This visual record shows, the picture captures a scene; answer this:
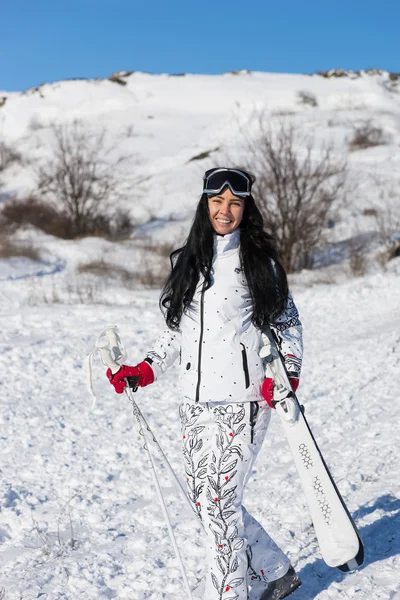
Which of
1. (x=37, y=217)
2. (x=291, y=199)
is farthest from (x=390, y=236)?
(x=37, y=217)

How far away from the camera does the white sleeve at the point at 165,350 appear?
9.18 feet

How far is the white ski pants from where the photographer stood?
2.43 meters

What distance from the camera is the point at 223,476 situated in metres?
2.43

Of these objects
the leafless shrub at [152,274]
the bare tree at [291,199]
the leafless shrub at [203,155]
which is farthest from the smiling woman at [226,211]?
the leafless shrub at [203,155]

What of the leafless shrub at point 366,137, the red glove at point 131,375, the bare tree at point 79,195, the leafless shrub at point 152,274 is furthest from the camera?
the leafless shrub at point 366,137

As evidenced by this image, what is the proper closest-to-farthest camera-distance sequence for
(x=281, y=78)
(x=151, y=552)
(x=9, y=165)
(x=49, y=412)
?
(x=151, y=552)
(x=49, y=412)
(x=9, y=165)
(x=281, y=78)

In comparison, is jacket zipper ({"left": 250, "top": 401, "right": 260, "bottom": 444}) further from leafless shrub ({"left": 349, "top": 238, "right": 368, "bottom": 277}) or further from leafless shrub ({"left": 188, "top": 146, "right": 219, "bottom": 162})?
leafless shrub ({"left": 188, "top": 146, "right": 219, "bottom": 162})

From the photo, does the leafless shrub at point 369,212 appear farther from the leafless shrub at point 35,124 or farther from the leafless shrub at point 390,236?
the leafless shrub at point 35,124

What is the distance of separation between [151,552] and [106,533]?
356 mm

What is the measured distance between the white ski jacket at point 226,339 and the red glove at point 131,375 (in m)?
0.19

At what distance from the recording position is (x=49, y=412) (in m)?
5.64

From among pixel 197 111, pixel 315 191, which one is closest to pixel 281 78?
pixel 197 111

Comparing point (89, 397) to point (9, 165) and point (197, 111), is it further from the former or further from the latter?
point (197, 111)

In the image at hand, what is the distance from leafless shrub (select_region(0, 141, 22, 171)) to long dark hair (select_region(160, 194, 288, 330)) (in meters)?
29.0
